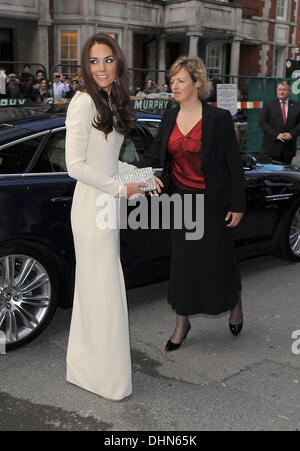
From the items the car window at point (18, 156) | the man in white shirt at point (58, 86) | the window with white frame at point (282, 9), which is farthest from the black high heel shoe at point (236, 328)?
the window with white frame at point (282, 9)

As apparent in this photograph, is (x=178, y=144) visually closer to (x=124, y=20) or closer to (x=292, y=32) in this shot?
(x=124, y=20)

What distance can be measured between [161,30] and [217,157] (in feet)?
77.2

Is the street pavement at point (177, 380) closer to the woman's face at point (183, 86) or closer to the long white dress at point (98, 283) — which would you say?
the long white dress at point (98, 283)

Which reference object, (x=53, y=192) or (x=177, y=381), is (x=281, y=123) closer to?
(x=53, y=192)

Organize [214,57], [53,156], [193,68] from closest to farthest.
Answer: [193,68] → [53,156] → [214,57]

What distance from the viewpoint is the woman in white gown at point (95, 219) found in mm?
3031

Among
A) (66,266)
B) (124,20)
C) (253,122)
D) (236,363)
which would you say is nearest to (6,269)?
(66,266)

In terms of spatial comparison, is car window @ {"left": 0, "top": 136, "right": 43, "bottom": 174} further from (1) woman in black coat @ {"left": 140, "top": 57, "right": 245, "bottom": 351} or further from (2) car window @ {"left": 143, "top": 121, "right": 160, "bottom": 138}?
(2) car window @ {"left": 143, "top": 121, "right": 160, "bottom": 138}

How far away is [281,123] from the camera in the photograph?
8375 mm

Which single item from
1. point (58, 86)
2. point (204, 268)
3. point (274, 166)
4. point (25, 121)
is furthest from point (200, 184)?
point (58, 86)

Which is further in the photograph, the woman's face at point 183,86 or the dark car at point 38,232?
the dark car at point 38,232

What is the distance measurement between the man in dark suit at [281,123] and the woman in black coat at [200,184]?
4.62 meters

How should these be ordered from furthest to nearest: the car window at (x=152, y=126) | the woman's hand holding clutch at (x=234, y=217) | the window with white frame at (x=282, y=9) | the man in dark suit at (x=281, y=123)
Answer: the window with white frame at (x=282, y=9)
the man in dark suit at (x=281, y=123)
the car window at (x=152, y=126)
the woman's hand holding clutch at (x=234, y=217)

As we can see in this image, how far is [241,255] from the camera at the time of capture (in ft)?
17.8
